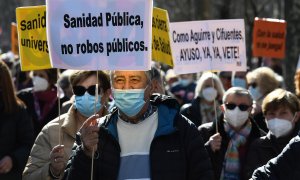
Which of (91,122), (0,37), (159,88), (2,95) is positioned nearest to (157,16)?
(159,88)

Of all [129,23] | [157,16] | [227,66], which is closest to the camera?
[129,23]

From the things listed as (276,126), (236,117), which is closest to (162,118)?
(276,126)

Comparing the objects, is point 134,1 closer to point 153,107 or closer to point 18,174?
point 153,107

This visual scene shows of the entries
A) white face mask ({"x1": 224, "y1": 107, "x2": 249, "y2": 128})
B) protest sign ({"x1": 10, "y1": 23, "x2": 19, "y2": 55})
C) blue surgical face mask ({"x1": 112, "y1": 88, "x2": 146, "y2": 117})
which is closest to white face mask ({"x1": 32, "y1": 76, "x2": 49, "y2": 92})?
white face mask ({"x1": 224, "y1": 107, "x2": 249, "y2": 128})

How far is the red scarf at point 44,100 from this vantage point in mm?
9219

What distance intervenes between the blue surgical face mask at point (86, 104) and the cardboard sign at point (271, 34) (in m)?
5.51

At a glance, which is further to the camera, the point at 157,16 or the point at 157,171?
the point at 157,16

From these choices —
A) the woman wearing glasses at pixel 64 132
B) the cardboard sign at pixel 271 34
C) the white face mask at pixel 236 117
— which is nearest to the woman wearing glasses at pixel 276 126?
the white face mask at pixel 236 117

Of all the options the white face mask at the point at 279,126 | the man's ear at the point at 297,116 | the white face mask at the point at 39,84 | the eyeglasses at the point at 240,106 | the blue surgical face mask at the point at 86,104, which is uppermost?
the blue surgical face mask at the point at 86,104

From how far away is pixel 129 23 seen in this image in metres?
5.14

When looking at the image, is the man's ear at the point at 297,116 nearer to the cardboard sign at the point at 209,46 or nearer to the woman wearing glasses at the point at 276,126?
the woman wearing glasses at the point at 276,126

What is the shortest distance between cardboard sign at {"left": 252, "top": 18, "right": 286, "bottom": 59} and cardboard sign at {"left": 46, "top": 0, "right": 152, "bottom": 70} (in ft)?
20.7

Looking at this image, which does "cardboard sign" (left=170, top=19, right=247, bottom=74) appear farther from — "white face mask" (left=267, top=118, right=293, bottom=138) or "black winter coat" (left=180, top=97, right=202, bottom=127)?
"black winter coat" (left=180, top=97, right=202, bottom=127)

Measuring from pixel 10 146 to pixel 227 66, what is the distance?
2.09 m
